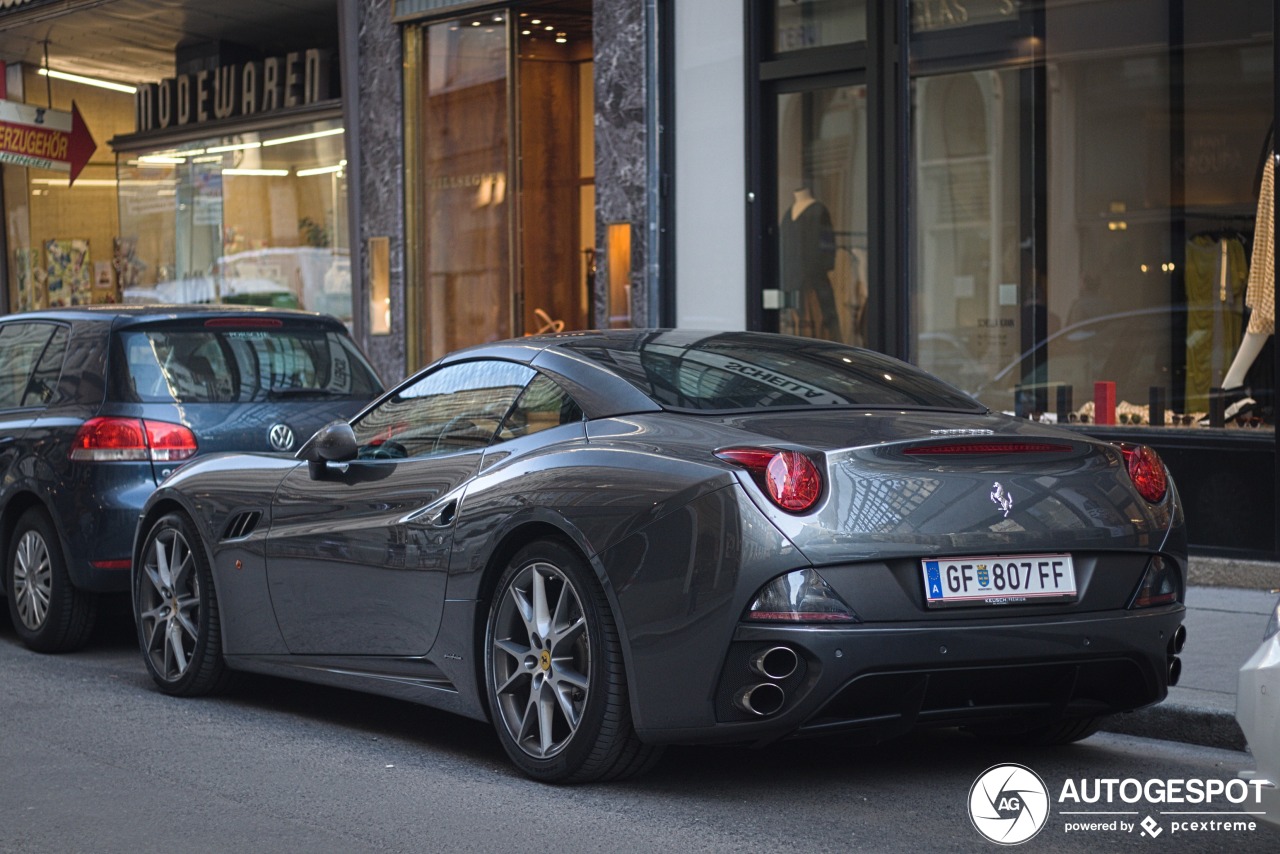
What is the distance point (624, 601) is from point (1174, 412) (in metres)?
6.62

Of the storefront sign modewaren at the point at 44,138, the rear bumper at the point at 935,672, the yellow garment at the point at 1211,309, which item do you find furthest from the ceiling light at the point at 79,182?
the rear bumper at the point at 935,672

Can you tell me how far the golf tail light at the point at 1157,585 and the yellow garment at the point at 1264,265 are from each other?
5.23 m

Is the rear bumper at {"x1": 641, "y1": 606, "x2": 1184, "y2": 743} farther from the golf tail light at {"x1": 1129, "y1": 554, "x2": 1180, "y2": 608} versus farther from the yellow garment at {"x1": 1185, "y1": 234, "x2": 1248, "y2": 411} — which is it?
the yellow garment at {"x1": 1185, "y1": 234, "x2": 1248, "y2": 411}

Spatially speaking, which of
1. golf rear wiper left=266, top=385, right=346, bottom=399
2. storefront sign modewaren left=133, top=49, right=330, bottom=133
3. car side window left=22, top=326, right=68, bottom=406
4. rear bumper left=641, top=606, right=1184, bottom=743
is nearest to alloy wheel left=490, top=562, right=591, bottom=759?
rear bumper left=641, top=606, right=1184, bottom=743

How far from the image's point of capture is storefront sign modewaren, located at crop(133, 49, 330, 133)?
18.2 metres

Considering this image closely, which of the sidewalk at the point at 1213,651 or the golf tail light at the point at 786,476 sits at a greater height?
the golf tail light at the point at 786,476

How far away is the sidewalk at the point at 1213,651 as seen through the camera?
6.36 m

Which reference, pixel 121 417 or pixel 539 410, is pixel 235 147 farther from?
pixel 539 410

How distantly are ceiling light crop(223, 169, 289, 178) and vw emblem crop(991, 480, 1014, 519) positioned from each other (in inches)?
567

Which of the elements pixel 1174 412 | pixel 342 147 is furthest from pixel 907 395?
pixel 342 147

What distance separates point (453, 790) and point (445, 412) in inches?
56.3

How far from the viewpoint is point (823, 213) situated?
41.7ft

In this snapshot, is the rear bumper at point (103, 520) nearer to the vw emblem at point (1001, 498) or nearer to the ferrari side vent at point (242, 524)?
the ferrari side vent at point (242, 524)

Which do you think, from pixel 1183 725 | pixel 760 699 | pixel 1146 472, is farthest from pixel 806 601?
pixel 1183 725
